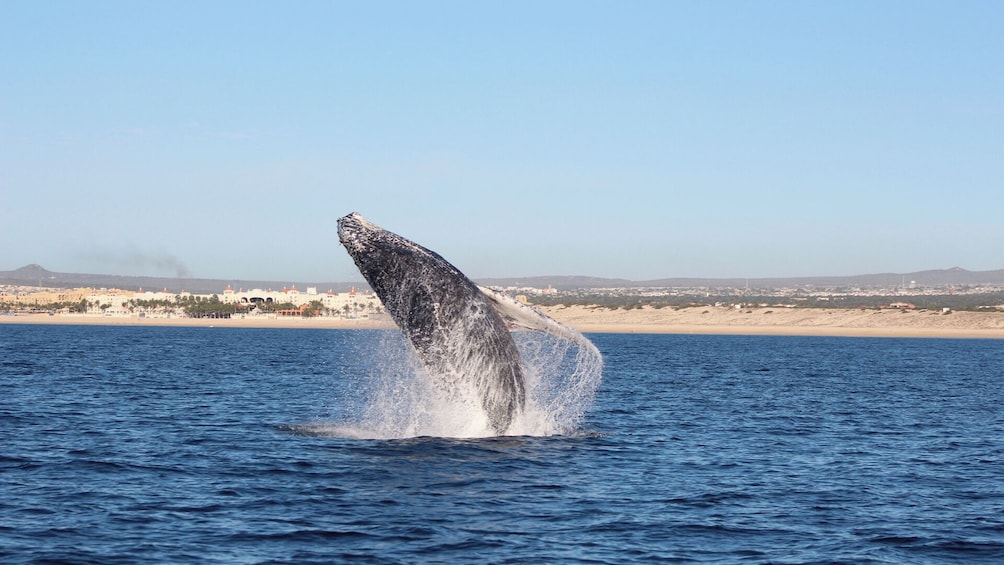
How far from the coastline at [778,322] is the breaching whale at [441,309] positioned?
375ft

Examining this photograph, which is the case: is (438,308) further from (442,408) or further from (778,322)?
(778,322)

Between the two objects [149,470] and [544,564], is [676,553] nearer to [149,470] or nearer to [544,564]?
[544,564]

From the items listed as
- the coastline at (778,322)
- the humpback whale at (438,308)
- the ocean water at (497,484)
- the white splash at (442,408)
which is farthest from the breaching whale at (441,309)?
the coastline at (778,322)

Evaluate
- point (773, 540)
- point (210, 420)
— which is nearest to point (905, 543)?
point (773, 540)

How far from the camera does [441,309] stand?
2062cm

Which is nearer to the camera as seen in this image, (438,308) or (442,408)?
(438,308)

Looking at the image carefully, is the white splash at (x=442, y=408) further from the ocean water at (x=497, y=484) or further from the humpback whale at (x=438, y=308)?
the humpback whale at (x=438, y=308)

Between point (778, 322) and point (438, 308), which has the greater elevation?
point (438, 308)

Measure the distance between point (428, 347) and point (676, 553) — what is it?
750cm

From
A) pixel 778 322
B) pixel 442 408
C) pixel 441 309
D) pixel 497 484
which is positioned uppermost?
pixel 441 309

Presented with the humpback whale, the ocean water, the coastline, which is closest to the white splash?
the ocean water

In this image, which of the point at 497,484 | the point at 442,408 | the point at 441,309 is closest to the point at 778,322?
the point at 442,408

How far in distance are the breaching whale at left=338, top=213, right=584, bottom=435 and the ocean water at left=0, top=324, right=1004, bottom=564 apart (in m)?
1.70

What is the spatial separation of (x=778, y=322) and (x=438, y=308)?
5587 inches
